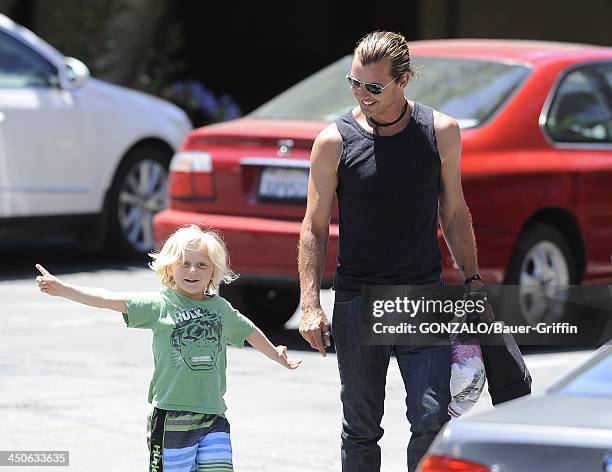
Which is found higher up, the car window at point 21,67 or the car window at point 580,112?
the car window at point 21,67

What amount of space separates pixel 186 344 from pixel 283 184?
3534mm

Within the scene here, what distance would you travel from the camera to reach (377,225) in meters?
5.00

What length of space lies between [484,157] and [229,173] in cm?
132

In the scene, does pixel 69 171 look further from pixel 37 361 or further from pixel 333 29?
pixel 333 29

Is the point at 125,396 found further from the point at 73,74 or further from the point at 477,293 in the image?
the point at 73,74

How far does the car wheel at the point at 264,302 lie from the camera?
9.08 meters

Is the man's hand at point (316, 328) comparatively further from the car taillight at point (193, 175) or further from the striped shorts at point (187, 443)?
the car taillight at point (193, 175)

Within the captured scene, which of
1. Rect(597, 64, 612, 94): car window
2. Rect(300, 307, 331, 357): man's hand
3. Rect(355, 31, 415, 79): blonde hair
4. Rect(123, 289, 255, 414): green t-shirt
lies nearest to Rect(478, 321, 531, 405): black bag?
Rect(300, 307, 331, 357): man's hand

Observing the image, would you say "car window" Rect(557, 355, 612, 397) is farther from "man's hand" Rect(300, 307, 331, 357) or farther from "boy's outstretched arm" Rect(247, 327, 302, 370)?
"boy's outstretched arm" Rect(247, 327, 302, 370)

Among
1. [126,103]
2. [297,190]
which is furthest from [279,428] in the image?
[126,103]

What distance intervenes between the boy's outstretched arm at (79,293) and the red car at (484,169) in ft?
10.3

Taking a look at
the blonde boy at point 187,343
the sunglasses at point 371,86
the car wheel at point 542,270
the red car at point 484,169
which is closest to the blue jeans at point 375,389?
the blonde boy at point 187,343

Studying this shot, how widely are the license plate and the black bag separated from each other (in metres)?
3.40

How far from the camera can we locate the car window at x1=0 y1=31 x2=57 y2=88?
11375 millimetres
